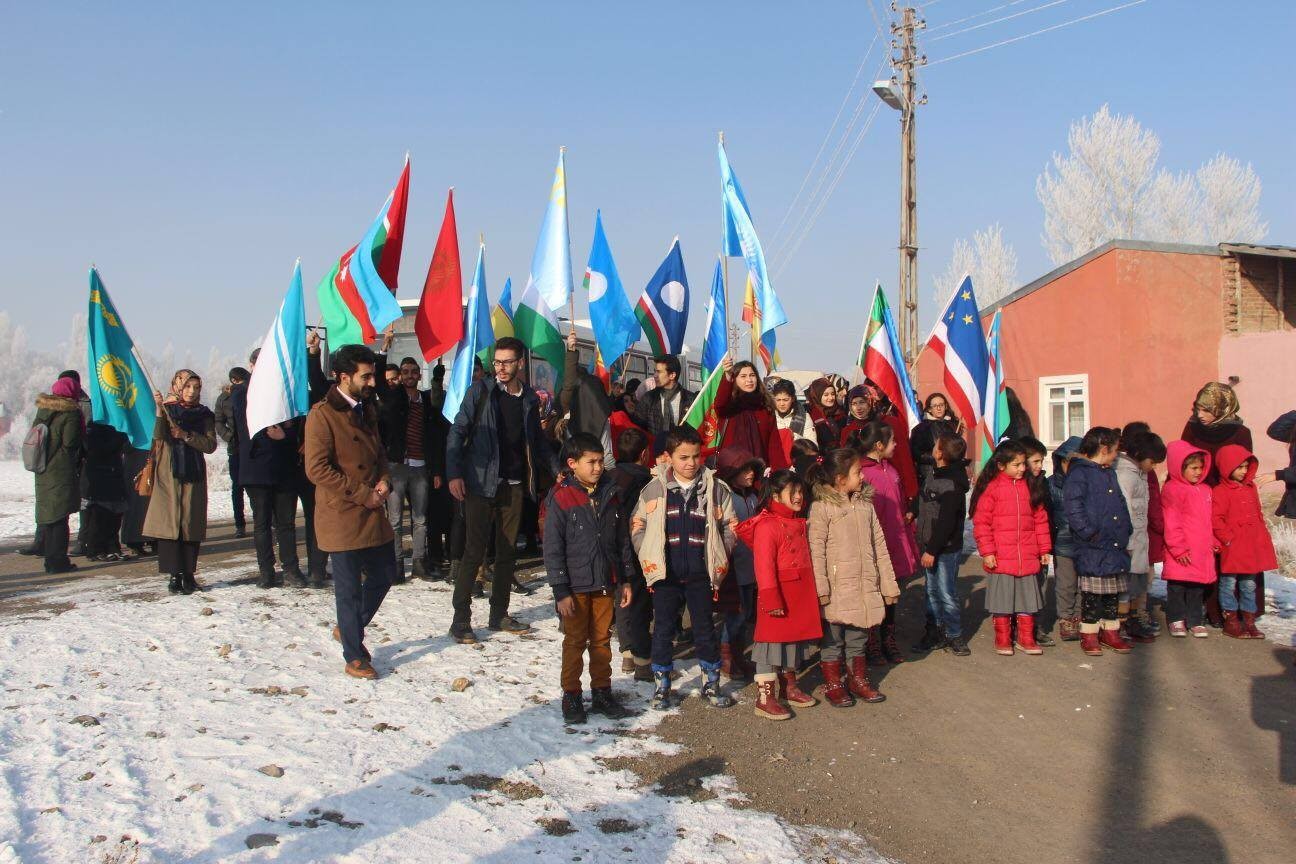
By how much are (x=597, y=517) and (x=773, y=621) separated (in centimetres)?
122

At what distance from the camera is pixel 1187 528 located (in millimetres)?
7273

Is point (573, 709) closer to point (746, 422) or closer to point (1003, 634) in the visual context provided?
point (746, 422)

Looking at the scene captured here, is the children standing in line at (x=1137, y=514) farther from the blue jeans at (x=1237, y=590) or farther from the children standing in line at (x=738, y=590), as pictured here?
the children standing in line at (x=738, y=590)

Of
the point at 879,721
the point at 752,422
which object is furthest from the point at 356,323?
the point at 879,721

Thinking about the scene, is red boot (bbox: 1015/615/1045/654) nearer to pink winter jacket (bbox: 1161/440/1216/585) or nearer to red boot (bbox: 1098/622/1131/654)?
red boot (bbox: 1098/622/1131/654)

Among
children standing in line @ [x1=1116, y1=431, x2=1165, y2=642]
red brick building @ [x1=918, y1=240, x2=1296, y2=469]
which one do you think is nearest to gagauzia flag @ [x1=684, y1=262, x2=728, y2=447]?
children standing in line @ [x1=1116, y1=431, x2=1165, y2=642]

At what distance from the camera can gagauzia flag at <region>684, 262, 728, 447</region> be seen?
742cm

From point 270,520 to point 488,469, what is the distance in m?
2.75

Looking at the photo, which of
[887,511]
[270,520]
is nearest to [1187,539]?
[887,511]

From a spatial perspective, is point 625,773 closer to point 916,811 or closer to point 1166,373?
point 916,811

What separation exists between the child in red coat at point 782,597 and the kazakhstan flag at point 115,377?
5.45 metres

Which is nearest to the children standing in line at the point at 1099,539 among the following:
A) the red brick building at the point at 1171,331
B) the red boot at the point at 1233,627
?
the red boot at the point at 1233,627

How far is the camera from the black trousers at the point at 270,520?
8.17 m

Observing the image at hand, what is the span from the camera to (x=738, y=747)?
511cm
